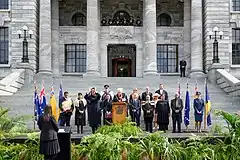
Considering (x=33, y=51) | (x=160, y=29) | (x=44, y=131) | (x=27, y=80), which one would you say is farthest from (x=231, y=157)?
(x=160, y=29)

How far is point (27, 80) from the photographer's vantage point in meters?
34.1

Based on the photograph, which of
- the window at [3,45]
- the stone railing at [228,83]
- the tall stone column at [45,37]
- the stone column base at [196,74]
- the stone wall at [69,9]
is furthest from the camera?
the stone wall at [69,9]

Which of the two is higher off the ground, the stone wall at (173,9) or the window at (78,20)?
the stone wall at (173,9)

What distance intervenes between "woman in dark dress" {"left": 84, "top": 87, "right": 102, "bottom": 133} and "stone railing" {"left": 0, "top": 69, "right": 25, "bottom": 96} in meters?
9.57

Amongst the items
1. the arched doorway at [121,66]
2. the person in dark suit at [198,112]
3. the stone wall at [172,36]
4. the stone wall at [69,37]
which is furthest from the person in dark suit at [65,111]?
the arched doorway at [121,66]

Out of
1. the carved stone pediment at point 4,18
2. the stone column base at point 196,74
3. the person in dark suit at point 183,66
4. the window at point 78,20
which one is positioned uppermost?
the window at point 78,20

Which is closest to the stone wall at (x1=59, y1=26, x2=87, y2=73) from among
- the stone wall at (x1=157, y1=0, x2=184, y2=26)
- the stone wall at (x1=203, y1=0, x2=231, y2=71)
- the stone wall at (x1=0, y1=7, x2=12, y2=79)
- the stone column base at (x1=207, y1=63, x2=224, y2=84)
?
the stone wall at (x1=0, y1=7, x2=12, y2=79)

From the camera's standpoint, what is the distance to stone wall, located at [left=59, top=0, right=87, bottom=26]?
43.3 meters

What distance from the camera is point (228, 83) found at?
1193 inches

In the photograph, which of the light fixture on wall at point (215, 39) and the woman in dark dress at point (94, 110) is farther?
the light fixture on wall at point (215, 39)

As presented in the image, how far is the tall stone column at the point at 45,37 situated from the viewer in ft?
126

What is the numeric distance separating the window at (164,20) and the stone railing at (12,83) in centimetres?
1499

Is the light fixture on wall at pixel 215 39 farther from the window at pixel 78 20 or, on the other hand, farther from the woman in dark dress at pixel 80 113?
the woman in dark dress at pixel 80 113

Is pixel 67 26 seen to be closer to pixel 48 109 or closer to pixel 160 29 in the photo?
pixel 160 29
